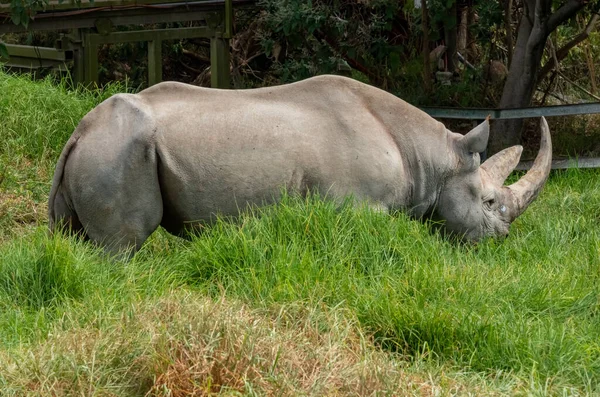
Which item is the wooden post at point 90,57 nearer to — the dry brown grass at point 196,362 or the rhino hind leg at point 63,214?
the rhino hind leg at point 63,214

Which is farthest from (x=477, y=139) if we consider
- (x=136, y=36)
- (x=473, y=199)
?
(x=136, y=36)

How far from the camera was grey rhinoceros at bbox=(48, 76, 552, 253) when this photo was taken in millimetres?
6141

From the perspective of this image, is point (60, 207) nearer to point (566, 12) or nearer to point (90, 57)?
point (90, 57)

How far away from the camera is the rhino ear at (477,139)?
7035mm

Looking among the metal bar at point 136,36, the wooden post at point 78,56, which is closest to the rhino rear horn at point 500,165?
the metal bar at point 136,36

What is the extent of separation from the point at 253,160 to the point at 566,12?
4493 mm

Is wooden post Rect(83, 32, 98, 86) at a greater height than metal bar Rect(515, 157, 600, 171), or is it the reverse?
wooden post Rect(83, 32, 98, 86)

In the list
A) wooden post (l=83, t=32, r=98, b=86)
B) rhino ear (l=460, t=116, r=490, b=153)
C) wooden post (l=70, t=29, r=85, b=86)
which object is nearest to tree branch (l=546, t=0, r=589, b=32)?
rhino ear (l=460, t=116, r=490, b=153)

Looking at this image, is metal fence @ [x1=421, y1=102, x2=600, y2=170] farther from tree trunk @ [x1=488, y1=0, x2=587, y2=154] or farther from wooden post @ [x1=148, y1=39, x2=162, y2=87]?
wooden post @ [x1=148, y1=39, x2=162, y2=87]

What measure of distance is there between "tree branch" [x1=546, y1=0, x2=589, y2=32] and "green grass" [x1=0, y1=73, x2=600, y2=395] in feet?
10.1

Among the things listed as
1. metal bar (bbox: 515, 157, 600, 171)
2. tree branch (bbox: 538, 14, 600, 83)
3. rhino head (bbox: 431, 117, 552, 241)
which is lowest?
metal bar (bbox: 515, 157, 600, 171)

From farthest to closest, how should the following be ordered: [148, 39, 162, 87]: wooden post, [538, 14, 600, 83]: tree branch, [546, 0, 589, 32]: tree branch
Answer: [148, 39, 162, 87]: wooden post, [538, 14, 600, 83]: tree branch, [546, 0, 589, 32]: tree branch

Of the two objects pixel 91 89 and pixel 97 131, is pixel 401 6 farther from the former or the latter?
pixel 97 131

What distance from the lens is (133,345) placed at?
4.49m
